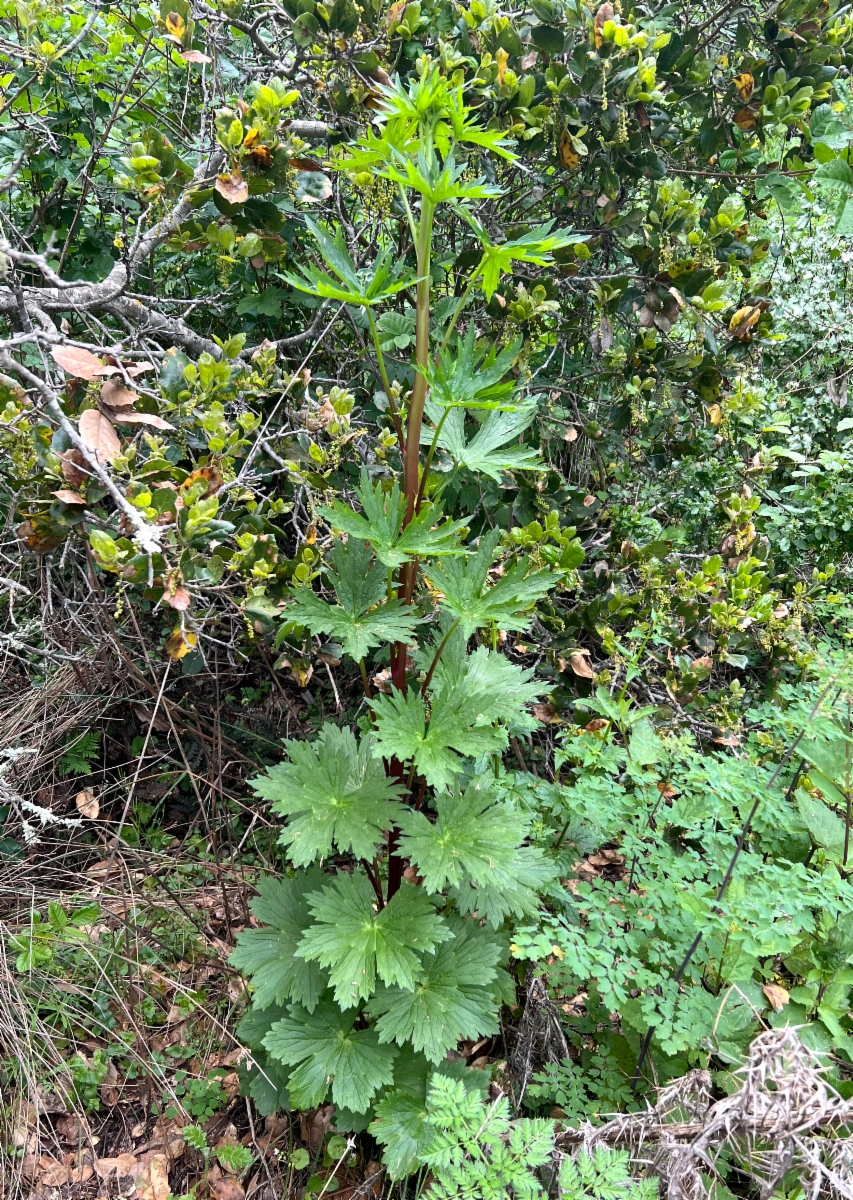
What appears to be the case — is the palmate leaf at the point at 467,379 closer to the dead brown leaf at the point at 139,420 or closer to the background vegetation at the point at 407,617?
the background vegetation at the point at 407,617

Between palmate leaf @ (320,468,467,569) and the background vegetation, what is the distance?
0.01 meters

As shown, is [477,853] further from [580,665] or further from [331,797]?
[580,665]

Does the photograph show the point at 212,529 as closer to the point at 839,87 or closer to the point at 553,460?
the point at 553,460

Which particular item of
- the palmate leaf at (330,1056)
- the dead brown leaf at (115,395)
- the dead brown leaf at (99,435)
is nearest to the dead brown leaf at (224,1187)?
the palmate leaf at (330,1056)

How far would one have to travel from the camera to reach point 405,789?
1556 mm

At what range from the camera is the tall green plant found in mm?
1359

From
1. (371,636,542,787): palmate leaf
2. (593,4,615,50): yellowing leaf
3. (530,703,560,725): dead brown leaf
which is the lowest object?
(530,703,560,725): dead brown leaf

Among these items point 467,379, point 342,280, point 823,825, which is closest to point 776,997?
point 823,825

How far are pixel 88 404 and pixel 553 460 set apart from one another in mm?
1772

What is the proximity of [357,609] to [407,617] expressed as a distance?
112 mm

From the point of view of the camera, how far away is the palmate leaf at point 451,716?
1385mm

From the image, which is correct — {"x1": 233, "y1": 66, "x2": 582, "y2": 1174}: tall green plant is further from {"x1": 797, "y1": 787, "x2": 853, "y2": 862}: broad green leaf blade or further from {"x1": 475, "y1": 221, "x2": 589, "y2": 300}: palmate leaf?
{"x1": 797, "y1": 787, "x2": 853, "y2": 862}: broad green leaf blade

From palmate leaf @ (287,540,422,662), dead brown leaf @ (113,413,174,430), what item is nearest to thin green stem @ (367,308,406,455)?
palmate leaf @ (287,540,422,662)

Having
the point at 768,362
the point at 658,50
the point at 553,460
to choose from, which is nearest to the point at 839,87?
the point at 768,362
